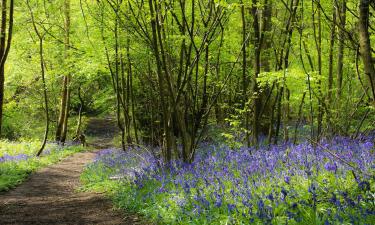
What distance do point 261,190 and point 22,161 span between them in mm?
11617

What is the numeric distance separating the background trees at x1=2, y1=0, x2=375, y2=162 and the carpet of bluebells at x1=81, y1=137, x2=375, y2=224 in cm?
92

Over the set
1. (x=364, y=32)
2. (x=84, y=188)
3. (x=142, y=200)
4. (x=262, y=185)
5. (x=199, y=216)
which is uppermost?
(x=364, y=32)

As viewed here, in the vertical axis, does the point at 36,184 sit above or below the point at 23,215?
below

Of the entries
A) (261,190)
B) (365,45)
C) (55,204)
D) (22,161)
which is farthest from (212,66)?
(365,45)

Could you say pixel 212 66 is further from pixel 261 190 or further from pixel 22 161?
pixel 22 161

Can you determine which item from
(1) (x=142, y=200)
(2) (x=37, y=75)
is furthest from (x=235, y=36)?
(2) (x=37, y=75)

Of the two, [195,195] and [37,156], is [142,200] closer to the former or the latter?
[195,195]

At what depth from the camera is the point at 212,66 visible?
481 inches

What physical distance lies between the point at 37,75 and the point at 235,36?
1714cm

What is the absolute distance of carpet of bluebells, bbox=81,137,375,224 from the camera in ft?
13.0

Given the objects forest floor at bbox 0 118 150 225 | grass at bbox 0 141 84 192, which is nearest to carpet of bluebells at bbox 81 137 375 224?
forest floor at bbox 0 118 150 225

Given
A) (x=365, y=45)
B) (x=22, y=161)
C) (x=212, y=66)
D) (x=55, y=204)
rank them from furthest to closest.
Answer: (x=22, y=161), (x=212, y=66), (x=55, y=204), (x=365, y=45)

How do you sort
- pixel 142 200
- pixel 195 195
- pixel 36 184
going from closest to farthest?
1. pixel 195 195
2. pixel 142 200
3. pixel 36 184

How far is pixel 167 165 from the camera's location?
7.96m
